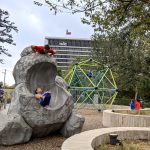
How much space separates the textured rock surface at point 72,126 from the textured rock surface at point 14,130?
4.54ft

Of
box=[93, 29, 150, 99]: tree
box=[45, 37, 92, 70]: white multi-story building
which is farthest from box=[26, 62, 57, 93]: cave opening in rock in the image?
box=[45, 37, 92, 70]: white multi-story building

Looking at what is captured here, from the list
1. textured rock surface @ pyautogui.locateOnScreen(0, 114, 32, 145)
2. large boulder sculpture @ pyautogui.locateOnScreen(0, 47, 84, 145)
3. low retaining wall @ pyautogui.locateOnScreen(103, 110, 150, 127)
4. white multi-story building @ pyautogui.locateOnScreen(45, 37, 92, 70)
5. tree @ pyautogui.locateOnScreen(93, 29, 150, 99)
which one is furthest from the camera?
white multi-story building @ pyautogui.locateOnScreen(45, 37, 92, 70)

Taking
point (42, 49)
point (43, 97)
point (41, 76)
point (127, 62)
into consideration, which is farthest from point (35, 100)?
point (127, 62)

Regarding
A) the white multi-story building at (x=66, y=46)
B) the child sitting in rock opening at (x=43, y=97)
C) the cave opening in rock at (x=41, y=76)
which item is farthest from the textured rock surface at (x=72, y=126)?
the white multi-story building at (x=66, y=46)

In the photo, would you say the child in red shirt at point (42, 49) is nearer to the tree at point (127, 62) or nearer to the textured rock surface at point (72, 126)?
the textured rock surface at point (72, 126)

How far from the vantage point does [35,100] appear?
1097 centimetres

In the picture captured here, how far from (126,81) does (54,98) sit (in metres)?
23.8

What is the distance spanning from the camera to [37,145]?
1061cm

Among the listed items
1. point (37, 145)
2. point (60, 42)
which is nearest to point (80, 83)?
point (37, 145)

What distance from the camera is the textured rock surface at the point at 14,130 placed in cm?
1038

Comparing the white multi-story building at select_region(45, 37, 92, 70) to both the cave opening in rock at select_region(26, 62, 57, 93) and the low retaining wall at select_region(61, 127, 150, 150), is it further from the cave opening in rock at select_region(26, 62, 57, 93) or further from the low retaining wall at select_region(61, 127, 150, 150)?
the low retaining wall at select_region(61, 127, 150, 150)

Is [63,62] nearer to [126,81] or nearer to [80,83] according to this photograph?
[126,81]

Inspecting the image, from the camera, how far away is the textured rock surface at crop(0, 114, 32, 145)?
34.0 ft

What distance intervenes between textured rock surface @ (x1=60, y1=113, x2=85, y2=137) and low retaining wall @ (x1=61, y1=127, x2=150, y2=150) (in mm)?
1929
